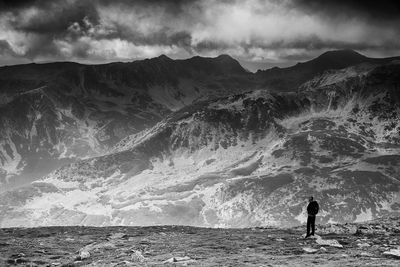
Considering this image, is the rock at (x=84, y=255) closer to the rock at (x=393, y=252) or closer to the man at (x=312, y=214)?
the man at (x=312, y=214)

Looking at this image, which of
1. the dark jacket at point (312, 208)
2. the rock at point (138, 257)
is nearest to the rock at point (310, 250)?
the dark jacket at point (312, 208)

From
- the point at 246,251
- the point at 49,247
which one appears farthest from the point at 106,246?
the point at 246,251

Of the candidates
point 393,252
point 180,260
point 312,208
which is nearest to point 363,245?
point 393,252

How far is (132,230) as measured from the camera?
2303 inches

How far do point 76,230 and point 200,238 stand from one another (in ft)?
62.4

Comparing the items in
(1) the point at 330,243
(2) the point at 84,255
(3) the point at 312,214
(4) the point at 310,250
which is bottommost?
(2) the point at 84,255

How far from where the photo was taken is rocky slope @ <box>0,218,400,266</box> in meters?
33.3

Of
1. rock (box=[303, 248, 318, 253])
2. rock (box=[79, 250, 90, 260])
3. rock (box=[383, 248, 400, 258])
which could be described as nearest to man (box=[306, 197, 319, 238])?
rock (box=[303, 248, 318, 253])

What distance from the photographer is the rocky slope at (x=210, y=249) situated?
33.3 m

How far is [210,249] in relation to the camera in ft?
133

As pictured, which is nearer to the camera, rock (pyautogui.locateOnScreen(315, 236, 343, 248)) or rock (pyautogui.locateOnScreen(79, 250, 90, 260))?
rock (pyautogui.locateOnScreen(315, 236, 343, 248))

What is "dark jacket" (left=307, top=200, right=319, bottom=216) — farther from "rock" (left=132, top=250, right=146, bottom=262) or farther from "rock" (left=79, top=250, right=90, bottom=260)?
"rock" (left=79, top=250, right=90, bottom=260)

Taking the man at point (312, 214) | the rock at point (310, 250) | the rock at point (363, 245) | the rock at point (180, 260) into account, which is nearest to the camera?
the rock at point (180, 260)

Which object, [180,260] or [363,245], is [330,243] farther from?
[180,260]
